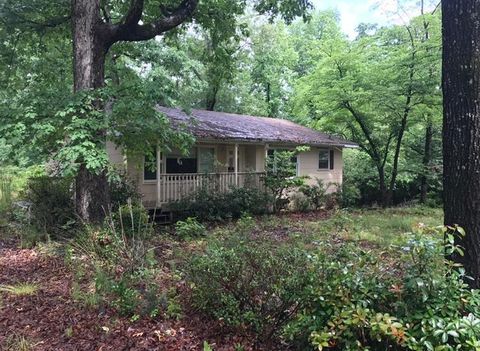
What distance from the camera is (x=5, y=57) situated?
11047 millimetres

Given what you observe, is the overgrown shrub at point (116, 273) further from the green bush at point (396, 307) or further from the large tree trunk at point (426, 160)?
the large tree trunk at point (426, 160)

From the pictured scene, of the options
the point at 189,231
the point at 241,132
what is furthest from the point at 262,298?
the point at 241,132

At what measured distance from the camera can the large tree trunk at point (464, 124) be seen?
3481 millimetres

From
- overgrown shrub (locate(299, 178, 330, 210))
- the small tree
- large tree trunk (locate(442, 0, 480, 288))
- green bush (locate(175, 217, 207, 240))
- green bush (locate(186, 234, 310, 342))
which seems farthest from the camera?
overgrown shrub (locate(299, 178, 330, 210))

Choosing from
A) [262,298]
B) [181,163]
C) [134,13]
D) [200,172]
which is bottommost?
[262,298]

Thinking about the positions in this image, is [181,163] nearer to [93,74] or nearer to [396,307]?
[93,74]

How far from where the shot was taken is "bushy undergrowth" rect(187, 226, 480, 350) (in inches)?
108

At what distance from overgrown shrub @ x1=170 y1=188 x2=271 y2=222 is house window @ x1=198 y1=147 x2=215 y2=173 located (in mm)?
1455

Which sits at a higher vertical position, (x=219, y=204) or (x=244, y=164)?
(x=244, y=164)

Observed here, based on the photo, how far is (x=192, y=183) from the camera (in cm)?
1362

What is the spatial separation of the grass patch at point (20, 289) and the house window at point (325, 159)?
15.6 meters

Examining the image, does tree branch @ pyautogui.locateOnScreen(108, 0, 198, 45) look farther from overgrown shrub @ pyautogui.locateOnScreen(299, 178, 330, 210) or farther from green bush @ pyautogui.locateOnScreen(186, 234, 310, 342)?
overgrown shrub @ pyautogui.locateOnScreen(299, 178, 330, 210)

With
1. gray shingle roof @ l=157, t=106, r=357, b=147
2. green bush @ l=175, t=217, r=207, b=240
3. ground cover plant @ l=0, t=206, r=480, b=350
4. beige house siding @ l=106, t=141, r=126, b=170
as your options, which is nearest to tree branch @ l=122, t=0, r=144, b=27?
gray shingle roof @ l=157, t=106, r=357, b=147

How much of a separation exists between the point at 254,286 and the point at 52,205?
693 cm
